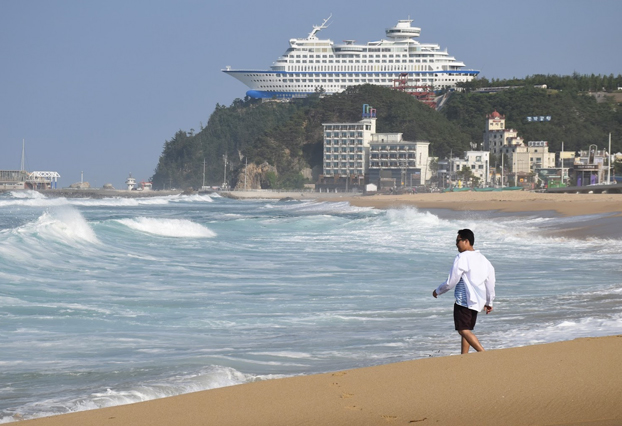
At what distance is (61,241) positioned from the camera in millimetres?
20156

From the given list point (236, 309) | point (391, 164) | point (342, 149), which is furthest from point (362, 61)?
point (236, 309)

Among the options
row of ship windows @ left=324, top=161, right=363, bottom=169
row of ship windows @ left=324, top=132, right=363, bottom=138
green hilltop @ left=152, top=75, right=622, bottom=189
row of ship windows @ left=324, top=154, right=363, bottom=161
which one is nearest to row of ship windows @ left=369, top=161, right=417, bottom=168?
row of ship windows @ left=324, top=161, right=363, bottom=169

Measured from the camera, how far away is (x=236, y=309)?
1088 cm

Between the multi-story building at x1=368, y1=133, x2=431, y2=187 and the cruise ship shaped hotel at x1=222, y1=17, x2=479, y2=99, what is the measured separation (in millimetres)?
Result: 45190

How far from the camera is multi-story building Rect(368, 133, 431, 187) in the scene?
3738 inches

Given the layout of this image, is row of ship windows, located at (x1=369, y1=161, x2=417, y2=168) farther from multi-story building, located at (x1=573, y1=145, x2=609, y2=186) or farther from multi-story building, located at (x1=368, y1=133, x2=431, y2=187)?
multi-story building, located at (x1=573, y1=145, x2=609, y2=186)

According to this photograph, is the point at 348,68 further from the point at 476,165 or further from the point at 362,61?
the point at 476,165

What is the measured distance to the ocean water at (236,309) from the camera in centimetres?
716

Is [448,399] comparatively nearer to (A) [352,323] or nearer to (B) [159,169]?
(A) [352,323]

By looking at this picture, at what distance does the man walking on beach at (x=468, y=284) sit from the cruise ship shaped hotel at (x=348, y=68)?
135 metres

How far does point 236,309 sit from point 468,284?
5.14 metres

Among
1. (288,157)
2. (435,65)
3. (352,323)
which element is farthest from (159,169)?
(352,323)

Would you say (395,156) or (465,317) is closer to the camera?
(465,317)

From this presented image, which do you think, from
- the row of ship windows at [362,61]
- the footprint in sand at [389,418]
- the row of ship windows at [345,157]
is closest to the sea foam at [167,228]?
the footprint in sand at [389,418]
